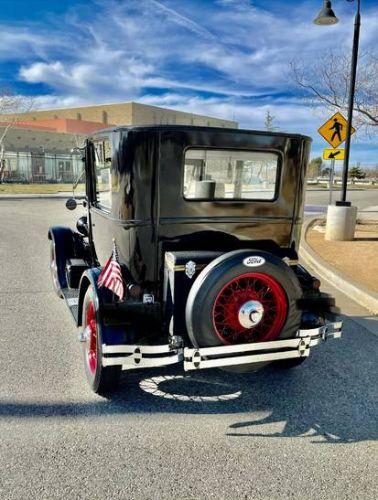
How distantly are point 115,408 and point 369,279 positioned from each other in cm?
463

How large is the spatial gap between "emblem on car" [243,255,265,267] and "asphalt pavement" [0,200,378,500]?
3.53 feet

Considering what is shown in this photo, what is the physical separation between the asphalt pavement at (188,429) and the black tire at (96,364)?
0.09 meters

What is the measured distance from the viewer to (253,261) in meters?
2.77

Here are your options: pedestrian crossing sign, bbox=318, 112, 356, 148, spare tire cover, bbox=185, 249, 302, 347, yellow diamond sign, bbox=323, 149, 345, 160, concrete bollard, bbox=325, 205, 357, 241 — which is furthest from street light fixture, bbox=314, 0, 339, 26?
spare tire cover, bbox=185, 249, 302, 347

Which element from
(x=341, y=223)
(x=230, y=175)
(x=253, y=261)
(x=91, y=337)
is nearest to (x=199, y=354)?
(x=253, y=261)

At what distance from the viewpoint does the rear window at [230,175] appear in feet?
10.4

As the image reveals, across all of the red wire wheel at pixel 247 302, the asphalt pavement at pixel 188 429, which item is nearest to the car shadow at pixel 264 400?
the asphalt pavement at pixel 188 429

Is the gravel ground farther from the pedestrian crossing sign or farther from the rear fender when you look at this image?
the rear fender

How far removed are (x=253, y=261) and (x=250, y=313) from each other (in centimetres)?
39

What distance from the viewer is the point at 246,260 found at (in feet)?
9.02

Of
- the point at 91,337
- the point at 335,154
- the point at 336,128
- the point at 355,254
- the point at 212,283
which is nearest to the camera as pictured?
the point at 212,283

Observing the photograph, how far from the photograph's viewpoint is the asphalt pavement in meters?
2.24

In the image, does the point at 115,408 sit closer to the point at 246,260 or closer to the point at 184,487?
the point at 184,487

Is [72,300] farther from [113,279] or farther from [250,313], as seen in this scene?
[250,313]
